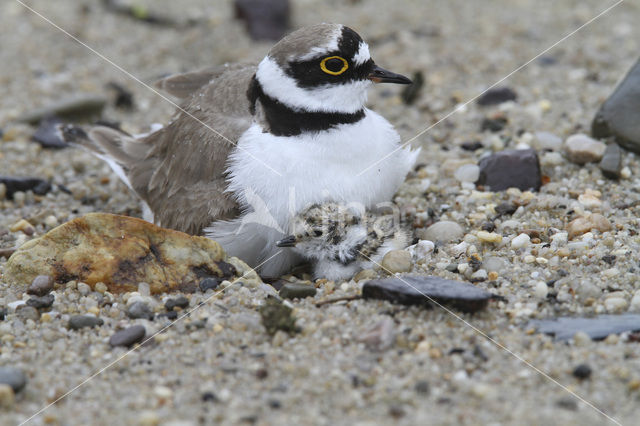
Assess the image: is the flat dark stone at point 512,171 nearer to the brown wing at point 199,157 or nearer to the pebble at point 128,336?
the brown wing at point 199,157

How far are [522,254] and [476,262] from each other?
258 millimetres

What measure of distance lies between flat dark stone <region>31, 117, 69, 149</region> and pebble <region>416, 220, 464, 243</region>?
3.05m

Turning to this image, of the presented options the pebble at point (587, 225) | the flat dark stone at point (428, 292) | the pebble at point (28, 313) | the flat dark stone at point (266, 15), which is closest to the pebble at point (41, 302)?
the pebble at point (28, 313)

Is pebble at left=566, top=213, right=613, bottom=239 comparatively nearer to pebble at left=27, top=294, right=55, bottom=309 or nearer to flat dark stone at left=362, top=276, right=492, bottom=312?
flat dark stone at left=362, top=276, right=492, bottom=312

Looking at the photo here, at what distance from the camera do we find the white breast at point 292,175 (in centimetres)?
380

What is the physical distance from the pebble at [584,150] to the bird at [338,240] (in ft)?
4.98

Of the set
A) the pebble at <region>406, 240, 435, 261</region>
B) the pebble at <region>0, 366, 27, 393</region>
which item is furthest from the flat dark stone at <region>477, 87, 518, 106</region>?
the pebble at <region>0, 366, 27, 393</region>

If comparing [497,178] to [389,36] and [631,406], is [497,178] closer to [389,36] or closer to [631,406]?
[631,406]

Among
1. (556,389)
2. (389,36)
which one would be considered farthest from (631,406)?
(389,36)

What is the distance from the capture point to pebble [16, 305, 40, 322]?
3.51 m

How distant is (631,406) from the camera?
2699 mm

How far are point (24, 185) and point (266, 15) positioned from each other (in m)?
3.32

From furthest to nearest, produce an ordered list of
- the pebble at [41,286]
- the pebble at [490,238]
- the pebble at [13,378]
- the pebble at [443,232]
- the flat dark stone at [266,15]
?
the flat dark stone at [266,15], the pebble at [443,232], the pebble at [490,238], the pebble at [41,286], the pebble at [13,378]

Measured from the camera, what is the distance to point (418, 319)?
3279mm
